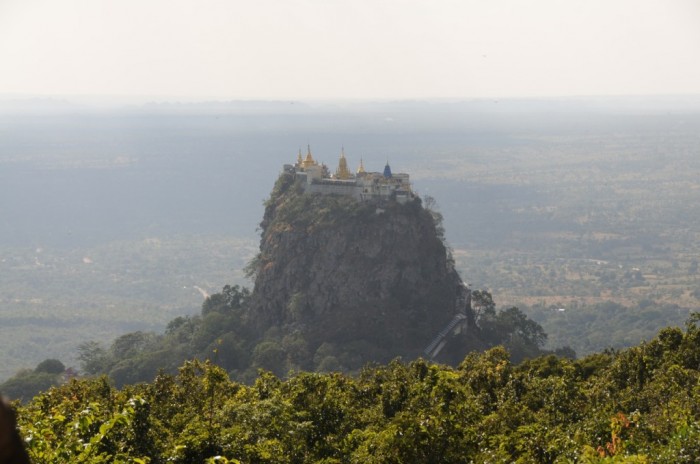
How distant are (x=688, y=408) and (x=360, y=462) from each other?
7983 mm

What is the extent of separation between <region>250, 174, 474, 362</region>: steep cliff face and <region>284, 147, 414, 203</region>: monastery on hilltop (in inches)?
29.5

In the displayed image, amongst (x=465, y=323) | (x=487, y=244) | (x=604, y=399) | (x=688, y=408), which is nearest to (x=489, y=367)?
(x=604, y=399)

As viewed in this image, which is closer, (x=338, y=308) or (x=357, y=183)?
(x=338, y=308)

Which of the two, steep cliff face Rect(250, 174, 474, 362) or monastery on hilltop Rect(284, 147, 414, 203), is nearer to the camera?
steep cliff face Rect(250, 174, 474, 362)

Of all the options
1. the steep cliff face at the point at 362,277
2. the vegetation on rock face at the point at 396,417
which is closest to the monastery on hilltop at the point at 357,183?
the steep cliff face at the point at 362,277

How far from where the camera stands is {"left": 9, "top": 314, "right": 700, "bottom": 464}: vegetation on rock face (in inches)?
679

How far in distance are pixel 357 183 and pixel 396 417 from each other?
47408mm

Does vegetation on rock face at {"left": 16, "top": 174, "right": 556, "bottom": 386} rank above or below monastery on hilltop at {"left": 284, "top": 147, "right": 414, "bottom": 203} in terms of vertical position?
below

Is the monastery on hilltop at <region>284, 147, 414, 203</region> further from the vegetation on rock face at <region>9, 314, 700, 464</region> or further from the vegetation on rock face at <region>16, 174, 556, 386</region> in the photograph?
the vegetation on rock face at <region>9, 314, 700, 464</region>

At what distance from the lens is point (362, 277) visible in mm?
67750

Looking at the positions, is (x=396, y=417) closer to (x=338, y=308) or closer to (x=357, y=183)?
(x=338, y=308)

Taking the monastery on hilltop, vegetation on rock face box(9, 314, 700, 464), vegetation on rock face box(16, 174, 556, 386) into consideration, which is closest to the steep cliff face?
vegetation on rock face box(16, 174, 556, 386)

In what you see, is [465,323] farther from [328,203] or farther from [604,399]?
[604,399]

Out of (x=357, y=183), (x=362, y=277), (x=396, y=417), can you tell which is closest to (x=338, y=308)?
(x=362, y=277)
